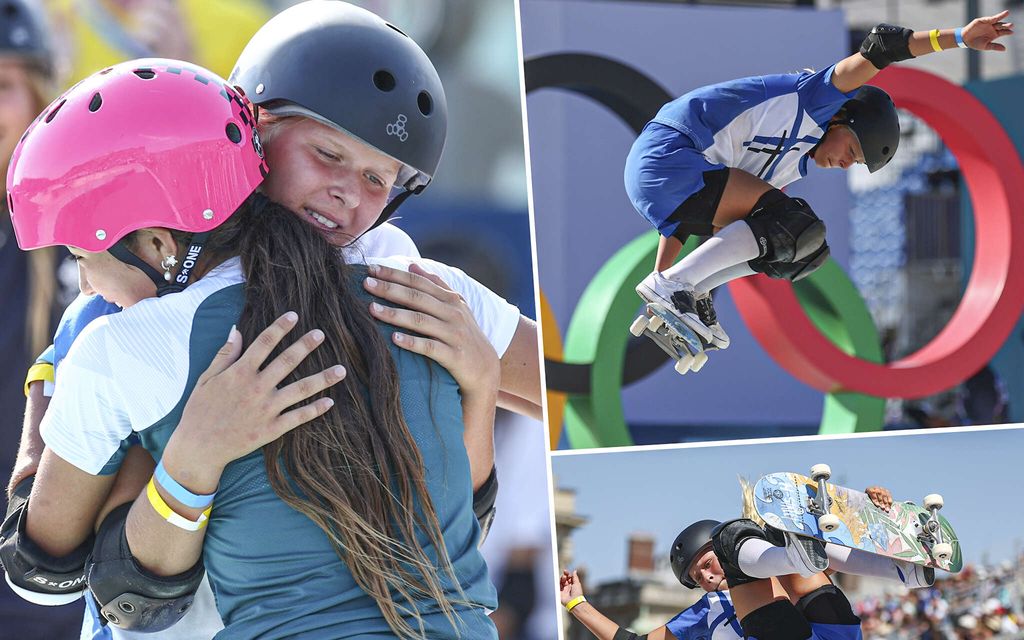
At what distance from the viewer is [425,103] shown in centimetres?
216

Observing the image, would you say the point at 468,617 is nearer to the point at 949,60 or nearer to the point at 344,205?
the point at 344,205

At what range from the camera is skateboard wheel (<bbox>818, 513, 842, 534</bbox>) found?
11.0 feet

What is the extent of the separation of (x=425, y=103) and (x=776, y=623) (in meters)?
2.32

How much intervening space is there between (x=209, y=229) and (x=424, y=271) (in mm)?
348

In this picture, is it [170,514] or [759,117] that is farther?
[759,117]

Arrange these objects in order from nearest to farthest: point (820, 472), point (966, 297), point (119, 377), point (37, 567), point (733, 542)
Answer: point (119, 377) → point (37, 567) → point (820, 472) → point (733, 542) → point (966, 297)

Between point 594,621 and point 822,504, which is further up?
point 822,504

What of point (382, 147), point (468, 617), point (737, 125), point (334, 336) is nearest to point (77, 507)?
point (334, 336)

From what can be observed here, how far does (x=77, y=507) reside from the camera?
1.58m

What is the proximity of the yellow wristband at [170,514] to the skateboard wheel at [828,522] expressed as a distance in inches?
92.0

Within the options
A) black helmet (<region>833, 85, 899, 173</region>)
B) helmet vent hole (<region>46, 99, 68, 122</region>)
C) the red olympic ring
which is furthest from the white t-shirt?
the red olympic ring

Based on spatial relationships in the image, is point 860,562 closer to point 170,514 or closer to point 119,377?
point 170,514

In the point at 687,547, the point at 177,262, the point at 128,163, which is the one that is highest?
the point at 128,163

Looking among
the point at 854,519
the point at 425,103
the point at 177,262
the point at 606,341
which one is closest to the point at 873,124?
the point at 854,519
